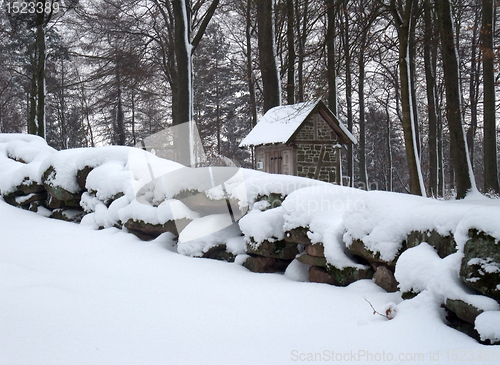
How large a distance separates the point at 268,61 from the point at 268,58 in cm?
9

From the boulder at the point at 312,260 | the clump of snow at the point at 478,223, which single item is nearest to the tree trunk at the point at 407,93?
the boulder at the point at 312,260

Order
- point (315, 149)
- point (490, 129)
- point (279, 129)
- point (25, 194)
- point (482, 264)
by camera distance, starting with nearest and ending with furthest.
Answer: point (482, 264)
point (25, 194)
point (490, 129)
point (279, 129)
point (315, 149)

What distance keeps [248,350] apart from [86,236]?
377cm

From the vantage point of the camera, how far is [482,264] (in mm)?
2414

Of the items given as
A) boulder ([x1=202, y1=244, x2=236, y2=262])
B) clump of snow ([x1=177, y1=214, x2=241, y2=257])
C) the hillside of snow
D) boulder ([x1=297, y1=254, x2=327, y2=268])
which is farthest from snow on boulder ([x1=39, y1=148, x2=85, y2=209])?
boulder ([x1=297, y1=254, x2=327, y2=268])

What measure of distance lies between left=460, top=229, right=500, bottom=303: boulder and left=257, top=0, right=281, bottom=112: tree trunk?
29.7 ft

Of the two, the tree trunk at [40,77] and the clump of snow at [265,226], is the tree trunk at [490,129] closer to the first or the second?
the clump of snow at [265,226]

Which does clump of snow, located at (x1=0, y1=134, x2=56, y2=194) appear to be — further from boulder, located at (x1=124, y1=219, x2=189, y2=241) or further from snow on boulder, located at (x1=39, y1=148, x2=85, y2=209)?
boulder, located at (x1=124, y1=219, x2=189, y2=241)

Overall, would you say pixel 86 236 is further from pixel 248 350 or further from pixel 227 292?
pixel 248 350

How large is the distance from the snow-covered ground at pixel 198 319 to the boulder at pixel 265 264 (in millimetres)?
139

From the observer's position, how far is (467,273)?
2.48 metres

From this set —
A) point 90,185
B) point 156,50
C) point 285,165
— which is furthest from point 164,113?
point 90,185

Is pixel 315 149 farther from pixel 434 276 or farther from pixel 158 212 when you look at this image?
pixel 434 276

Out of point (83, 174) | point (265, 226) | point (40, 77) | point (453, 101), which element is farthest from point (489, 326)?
point (40, 77)
